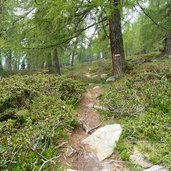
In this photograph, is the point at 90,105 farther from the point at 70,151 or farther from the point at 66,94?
the point at 70,151

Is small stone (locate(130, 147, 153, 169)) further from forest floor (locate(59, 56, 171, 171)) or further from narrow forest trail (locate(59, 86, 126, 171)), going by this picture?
narrow forest trail (locate(59, 86, 126, 171))

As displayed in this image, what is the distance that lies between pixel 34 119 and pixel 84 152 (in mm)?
1429

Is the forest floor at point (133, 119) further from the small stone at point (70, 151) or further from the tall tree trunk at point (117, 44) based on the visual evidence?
the tall tree trunk at point (117, 44)

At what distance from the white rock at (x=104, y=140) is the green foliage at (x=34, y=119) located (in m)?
0.62

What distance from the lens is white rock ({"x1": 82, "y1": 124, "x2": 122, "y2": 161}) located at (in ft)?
17.2

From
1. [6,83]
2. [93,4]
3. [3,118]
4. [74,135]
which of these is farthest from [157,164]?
[93,4]

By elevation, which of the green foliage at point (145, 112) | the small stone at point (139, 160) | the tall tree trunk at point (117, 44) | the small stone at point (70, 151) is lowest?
the small stone at point (139, 160)

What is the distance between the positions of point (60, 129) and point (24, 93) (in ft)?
6.06

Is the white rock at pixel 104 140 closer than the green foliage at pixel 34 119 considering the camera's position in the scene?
No

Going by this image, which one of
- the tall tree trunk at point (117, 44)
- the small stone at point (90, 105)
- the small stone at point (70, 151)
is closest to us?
the small stone at point (70, 151)

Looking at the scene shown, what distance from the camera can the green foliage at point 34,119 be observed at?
464cm

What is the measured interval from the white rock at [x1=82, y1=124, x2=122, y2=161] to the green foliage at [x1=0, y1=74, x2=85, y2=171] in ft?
2.04

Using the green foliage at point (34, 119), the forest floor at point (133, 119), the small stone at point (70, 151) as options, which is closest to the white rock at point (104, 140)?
the forest floor at point (133, 119)

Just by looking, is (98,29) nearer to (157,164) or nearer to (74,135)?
(74,135)
